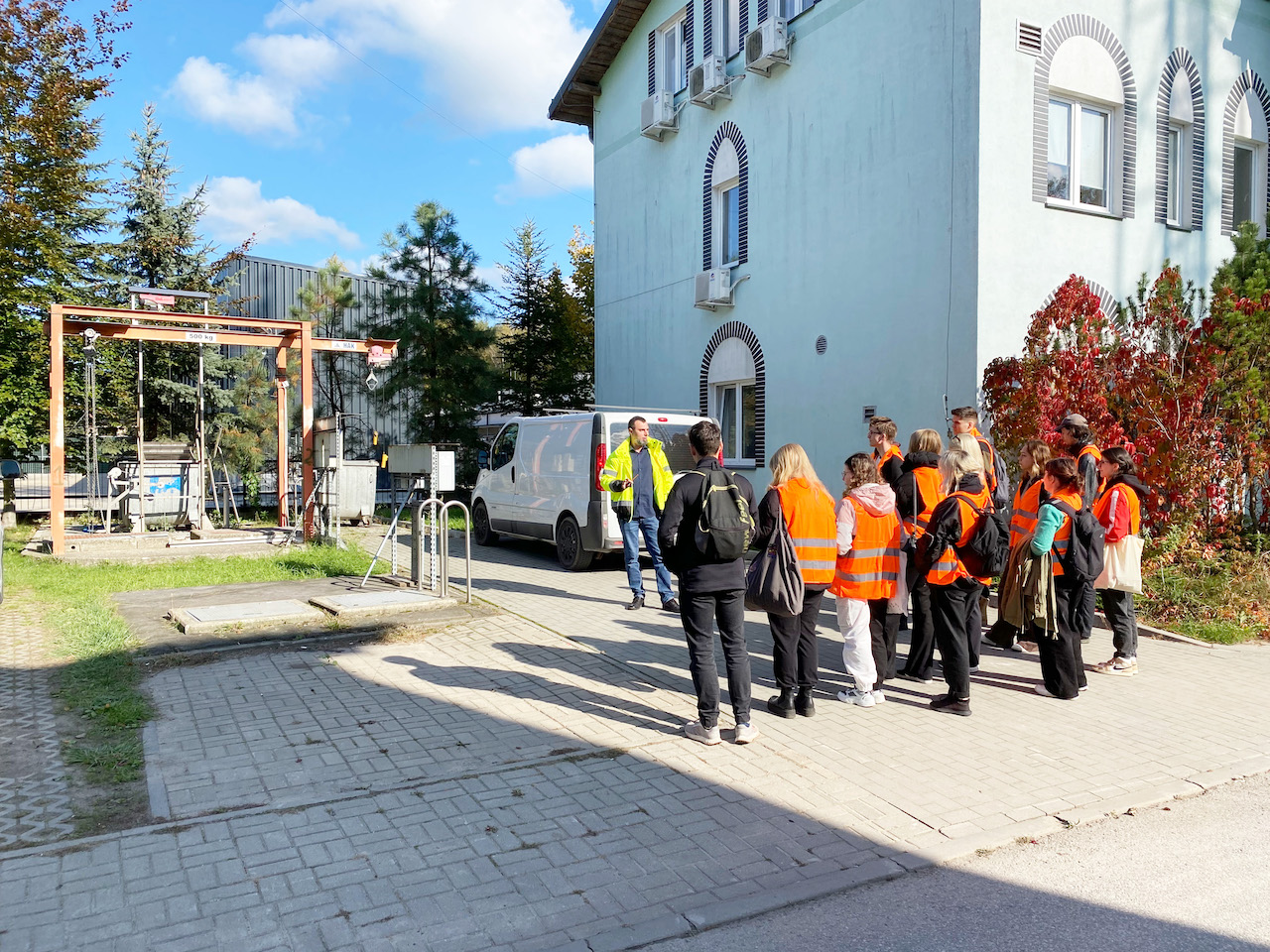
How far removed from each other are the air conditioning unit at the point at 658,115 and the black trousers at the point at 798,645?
13.5 meters

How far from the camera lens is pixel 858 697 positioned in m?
6.10

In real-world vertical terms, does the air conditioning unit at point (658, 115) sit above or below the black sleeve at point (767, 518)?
above

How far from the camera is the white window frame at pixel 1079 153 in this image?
11.5 meters

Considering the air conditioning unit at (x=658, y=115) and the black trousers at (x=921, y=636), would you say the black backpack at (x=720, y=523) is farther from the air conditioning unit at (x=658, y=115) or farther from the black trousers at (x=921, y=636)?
the air conditioning unit at (x=658, y=115)

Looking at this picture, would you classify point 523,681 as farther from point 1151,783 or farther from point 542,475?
point 542,475

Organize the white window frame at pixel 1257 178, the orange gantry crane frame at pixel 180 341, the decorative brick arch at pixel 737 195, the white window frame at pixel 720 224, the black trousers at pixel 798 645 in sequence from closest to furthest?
the black trousers at pixel 798 645
the orange gantry crane frame at pixel 180 341
the white window frame at pixel 1257 178
the decorative brick arch at pixel 737 195
the white window frame at pixel 720 224

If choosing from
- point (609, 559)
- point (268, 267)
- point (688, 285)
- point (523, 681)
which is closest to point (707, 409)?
point (688, 285)

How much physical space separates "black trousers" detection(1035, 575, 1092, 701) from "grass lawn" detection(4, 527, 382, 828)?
5.65m

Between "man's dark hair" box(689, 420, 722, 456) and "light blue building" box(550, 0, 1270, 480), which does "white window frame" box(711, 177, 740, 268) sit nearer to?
"light blue building" box(550, 0, 1270, 480)

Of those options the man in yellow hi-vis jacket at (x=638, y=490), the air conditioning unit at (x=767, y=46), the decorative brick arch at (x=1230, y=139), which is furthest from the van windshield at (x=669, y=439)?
the decorative brick arch at (x=1230, y=139)

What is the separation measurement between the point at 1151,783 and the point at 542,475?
8622 mm

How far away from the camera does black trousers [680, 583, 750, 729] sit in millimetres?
5191

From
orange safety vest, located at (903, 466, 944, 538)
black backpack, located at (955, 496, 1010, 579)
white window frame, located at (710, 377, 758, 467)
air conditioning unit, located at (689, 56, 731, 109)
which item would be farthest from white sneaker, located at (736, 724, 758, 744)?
air conditioning unit, located at (689, 56, 731, 109)

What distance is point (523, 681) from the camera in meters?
6.41
